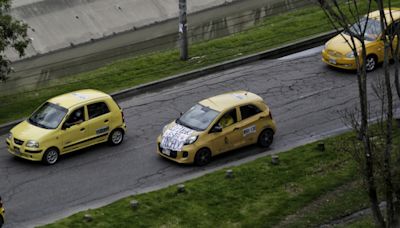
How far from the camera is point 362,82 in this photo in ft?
52.3

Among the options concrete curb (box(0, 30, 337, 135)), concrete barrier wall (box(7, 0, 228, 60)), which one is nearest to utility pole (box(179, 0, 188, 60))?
concrete curb (box(0, 30, 337, 135))

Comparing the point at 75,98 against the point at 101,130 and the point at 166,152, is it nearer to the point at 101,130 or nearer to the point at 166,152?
the point at 101,130

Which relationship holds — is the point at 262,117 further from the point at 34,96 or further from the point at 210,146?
the point at 34,96

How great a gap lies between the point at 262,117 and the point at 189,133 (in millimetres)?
2137

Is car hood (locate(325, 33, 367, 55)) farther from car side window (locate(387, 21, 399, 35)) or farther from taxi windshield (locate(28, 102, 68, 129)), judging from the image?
car side window (locate(387, 21, 399, 35))

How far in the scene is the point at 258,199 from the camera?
20.2m

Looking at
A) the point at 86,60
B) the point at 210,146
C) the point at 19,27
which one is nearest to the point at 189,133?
the point at 210,146

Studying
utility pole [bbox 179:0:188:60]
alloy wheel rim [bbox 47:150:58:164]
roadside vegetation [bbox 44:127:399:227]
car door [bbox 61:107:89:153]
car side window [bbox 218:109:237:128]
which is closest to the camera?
→ roadside vegetation [bbox 44:127:399:227]

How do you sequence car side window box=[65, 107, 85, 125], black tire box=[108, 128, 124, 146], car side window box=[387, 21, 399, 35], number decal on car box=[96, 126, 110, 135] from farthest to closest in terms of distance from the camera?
1. black tire box=[108, 128, 124, 146]
2. number decal on car box=[96, 126, 110, 135]
3. car side window box=[65, 107, 85, 125]
4. car side window box=[387, 21, 399, 35]

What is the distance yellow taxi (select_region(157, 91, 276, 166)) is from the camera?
73.6 feet

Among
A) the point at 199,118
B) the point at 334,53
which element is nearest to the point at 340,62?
the point at 334,53

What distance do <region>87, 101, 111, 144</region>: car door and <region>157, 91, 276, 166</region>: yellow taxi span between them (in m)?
1.59

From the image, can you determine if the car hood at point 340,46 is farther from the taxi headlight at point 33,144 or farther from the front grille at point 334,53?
the taxi headlight at point 33,144

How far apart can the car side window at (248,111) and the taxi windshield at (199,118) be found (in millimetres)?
766
